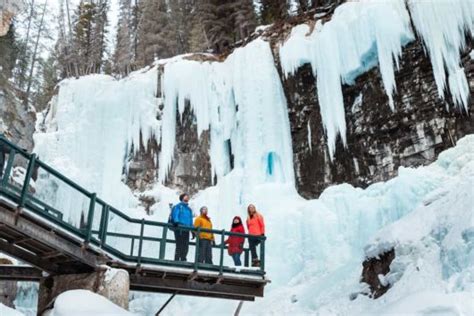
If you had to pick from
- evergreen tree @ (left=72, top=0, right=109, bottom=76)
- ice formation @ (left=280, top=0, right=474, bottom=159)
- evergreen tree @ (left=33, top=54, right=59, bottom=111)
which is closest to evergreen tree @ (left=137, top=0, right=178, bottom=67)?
evergreen tree @ (left=72, top=0, right=109, bottom=76)

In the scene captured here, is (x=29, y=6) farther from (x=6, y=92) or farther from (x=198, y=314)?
(x=198, y=314)

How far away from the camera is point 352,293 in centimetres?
A: 1107

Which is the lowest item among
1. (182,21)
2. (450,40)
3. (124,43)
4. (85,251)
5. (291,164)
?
(85,251)

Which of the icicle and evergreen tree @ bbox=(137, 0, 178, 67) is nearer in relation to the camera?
the icicle

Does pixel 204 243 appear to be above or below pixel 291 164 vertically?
below

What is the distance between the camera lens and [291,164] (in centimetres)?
1794

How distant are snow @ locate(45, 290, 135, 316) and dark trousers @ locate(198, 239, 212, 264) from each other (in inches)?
85.9

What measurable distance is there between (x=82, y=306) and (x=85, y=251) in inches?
53.7

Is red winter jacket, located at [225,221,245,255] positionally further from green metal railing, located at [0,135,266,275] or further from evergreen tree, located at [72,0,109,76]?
evergreen tree, located at [72,0,109,76]

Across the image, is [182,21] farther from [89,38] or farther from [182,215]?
[182,215]

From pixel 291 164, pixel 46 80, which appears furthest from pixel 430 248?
pixel 46 80

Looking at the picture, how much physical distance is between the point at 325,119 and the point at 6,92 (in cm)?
1754

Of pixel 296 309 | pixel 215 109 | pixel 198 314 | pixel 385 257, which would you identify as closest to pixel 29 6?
pixel 215 109

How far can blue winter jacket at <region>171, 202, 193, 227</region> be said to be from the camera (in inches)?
344
